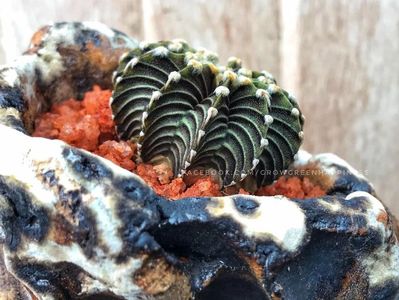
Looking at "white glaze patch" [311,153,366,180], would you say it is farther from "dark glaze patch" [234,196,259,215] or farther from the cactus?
"dark glaze patch" [234,196,259,215]

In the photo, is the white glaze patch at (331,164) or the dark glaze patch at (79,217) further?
the white glaze patch at (331,164)

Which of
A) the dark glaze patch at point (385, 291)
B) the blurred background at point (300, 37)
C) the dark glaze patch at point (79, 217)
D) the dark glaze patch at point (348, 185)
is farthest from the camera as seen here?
the blurred background at point (300, 37)

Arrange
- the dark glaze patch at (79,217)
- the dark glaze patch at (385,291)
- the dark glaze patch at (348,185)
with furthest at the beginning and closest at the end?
1. the dark glaze patch at (348,185)
2. the dark glaze patch at (385,291)
3. the dark glaze patch at (79,217)

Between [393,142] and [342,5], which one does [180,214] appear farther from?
[393,142]

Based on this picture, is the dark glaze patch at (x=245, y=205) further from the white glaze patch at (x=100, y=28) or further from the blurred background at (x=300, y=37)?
the blurred background at (x=300, y=37)

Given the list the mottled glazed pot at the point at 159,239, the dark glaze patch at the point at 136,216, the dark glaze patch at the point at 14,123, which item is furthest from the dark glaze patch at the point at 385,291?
the dark glaze patch at the point at 14,123

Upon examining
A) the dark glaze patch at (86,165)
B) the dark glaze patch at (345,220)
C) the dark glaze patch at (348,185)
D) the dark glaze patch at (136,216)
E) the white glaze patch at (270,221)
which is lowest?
the dark glaze patch at (348,185)

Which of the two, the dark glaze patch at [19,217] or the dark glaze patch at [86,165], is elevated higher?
the dark glaze patch at [86,165]

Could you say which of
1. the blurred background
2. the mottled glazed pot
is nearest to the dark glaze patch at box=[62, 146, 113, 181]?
the mottled glazed pot

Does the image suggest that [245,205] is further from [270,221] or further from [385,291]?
[385,291]

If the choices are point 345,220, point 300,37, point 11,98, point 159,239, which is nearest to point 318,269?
point 345,220
